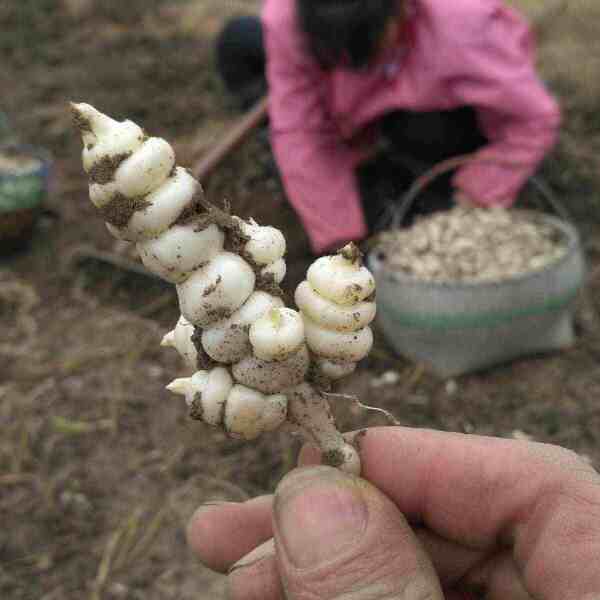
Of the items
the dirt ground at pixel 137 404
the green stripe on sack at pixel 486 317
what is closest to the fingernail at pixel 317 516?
the dirt ground at pixel 137 404

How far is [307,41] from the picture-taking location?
230 centimetres

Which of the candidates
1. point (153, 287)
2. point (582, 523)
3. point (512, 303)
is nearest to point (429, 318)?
point (512, 303)

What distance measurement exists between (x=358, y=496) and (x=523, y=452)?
0.75ft

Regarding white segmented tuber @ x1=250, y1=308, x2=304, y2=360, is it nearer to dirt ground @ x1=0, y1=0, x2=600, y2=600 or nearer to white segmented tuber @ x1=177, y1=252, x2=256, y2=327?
white segmented tuber @ x1=177, y1=252, x2=256, y2=327

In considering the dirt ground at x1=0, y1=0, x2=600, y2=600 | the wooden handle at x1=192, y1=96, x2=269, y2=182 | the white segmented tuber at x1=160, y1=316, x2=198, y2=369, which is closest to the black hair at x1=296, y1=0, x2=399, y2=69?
the wooden handle at x1=192, y1=96, x2=269, y2=182

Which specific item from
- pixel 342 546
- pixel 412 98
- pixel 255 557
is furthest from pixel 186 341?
pixel 412 98

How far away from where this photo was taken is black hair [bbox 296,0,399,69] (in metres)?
2.10

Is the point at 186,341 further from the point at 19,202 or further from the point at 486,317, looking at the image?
the point at 19,202

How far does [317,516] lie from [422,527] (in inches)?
14.0

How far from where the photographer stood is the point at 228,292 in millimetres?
773

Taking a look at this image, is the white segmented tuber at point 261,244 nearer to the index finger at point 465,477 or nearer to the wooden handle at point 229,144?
the index finger at point 465,477

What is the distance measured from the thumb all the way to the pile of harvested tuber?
115cm

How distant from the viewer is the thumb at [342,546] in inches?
31.8

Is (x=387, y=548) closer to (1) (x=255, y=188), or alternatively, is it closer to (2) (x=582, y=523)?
(2) (x=582, y=523)
